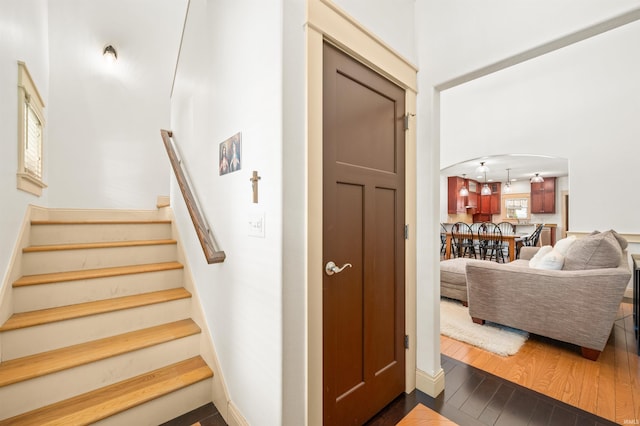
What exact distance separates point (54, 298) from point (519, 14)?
351 centimetres

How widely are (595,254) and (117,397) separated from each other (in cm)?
391

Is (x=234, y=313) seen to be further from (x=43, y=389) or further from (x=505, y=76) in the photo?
(x=505, y=76)

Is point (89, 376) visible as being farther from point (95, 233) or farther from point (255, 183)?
point (255, 183)

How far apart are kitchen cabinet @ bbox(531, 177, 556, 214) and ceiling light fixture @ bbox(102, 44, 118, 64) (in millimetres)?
11614

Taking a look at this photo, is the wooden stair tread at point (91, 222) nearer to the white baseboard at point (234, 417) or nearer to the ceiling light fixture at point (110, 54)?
the white baseboard at point (234, 417)

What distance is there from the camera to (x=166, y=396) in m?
1.68

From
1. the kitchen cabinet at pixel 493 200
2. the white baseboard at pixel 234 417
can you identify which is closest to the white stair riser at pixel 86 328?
the white baseboard at pixel 234 417

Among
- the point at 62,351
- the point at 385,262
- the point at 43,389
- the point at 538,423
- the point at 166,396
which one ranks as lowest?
the point at 538,423

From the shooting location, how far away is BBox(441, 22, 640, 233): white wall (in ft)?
13.7

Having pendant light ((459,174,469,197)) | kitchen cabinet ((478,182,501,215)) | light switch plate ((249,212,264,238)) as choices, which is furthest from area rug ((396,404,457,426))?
kitchen cabinet ((478,182,501,215))

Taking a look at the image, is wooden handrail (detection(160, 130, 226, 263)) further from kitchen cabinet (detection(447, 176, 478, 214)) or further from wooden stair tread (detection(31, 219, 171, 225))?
kitchen cabinet (detection(447, 176, 478, 214))

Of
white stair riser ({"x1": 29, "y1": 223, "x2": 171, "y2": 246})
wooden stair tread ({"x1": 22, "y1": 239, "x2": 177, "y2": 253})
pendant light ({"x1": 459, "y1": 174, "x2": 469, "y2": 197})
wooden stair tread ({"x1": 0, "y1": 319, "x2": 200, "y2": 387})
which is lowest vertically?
wooden stair tread ({"x1": 0, "y1": 319, "x2": 200, "y2": 387})

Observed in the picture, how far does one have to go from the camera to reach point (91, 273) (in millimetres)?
2088

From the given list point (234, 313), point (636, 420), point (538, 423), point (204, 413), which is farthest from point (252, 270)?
point (636, 420)
